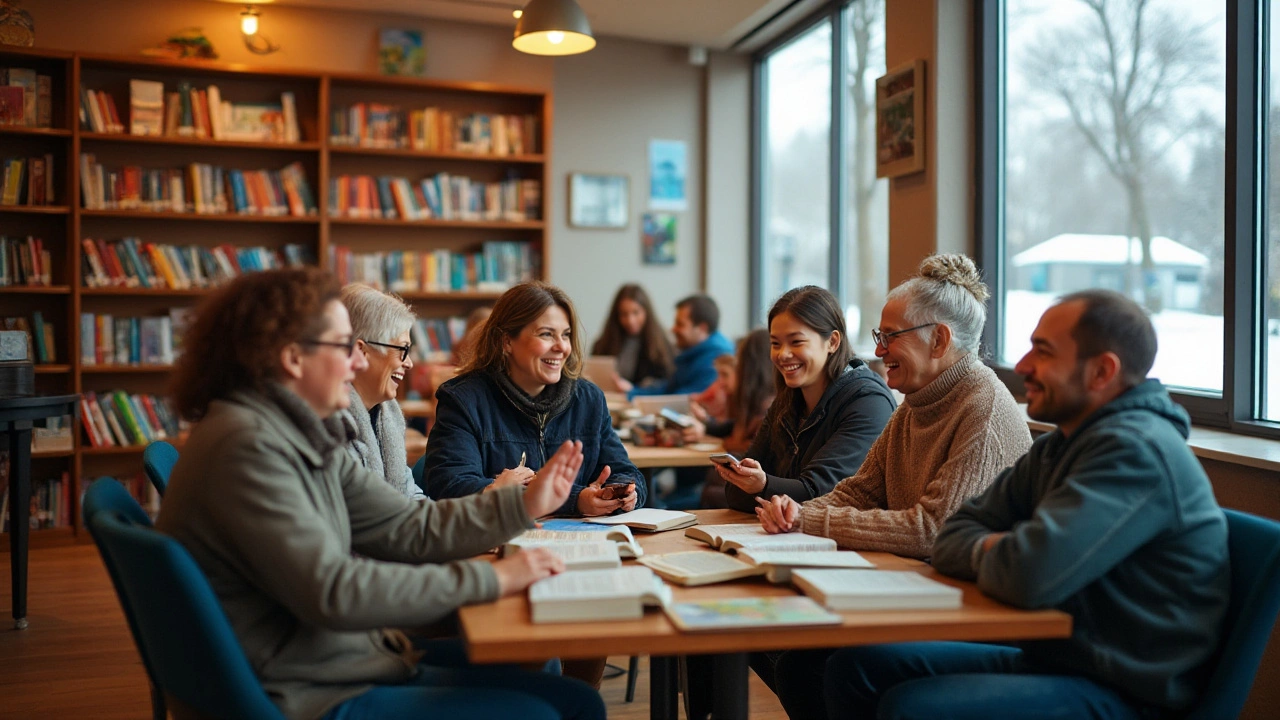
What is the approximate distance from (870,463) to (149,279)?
4.78 m

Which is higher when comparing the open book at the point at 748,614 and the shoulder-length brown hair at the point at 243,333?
the shoulder-length brown hair at the point at 243,333

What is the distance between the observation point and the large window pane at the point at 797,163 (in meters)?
6.27

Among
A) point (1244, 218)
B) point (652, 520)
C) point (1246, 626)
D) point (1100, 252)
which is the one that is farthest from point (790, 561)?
point (1100, 252)

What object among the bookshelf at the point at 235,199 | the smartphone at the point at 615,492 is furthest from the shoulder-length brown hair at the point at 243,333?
the bookshelf at the point at 235,199

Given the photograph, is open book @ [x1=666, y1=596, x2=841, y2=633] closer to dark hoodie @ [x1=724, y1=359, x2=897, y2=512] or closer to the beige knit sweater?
the beige knit sweater

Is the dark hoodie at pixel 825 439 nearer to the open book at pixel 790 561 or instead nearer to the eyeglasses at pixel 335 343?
the open book at pixel 790 561

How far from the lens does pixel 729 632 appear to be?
1.50 meters

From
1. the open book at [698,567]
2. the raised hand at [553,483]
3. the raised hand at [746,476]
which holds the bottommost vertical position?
the open book at [698,567]

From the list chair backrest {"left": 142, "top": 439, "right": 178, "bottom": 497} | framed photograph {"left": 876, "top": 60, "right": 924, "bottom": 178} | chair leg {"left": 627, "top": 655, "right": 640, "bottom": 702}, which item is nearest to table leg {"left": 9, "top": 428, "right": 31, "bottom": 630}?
chair backrest {"left": 142, "top": 439, "right": 178, "bottom": 497}

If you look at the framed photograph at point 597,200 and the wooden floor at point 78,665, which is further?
the framed photograph at point 597,200

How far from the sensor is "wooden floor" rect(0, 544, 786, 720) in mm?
3115

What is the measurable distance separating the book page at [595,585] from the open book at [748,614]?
0.22 feet

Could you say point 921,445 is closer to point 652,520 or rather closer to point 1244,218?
point 652,520

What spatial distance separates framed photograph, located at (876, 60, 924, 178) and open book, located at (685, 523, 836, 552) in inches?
107
